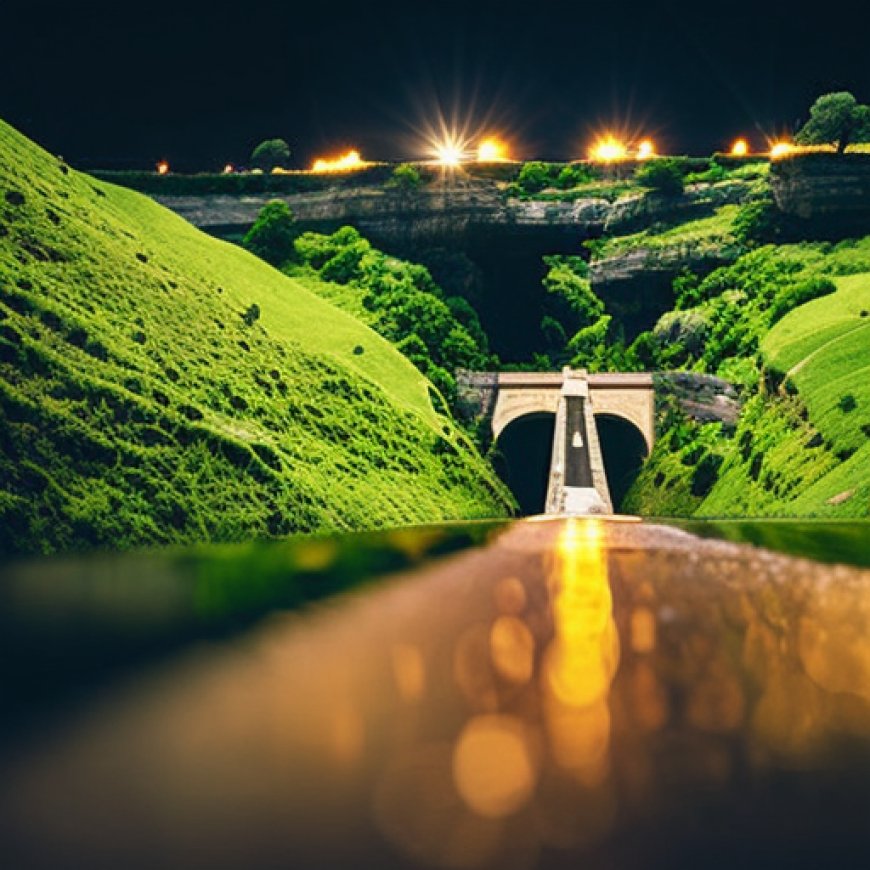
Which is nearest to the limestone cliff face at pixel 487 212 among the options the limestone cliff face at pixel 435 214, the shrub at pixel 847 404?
the limestone cliff face at pixel 435 214

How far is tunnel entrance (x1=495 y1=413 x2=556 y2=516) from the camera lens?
92.8 meters

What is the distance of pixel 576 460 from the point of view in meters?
69.9

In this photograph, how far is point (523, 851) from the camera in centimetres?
862

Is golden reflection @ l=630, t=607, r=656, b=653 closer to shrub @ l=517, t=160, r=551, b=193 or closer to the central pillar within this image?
the central pillar

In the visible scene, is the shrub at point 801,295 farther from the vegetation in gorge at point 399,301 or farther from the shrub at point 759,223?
the vegetation in gorge at point 399,301

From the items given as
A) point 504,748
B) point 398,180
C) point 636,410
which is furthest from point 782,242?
point 504,748

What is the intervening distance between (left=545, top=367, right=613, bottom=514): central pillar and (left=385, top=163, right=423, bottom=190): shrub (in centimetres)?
3542

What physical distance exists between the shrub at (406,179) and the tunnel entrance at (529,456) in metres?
33.3

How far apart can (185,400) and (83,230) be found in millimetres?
16200

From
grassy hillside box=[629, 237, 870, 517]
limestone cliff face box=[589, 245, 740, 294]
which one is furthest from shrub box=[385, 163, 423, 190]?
grassy hillside box=[629, 237, 870, 517]

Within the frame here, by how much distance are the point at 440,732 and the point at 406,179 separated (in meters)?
104

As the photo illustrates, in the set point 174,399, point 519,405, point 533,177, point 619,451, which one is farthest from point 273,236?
point 174,399

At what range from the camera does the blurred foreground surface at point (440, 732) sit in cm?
884

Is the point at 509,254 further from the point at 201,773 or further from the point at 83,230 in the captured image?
the point at 201,773
